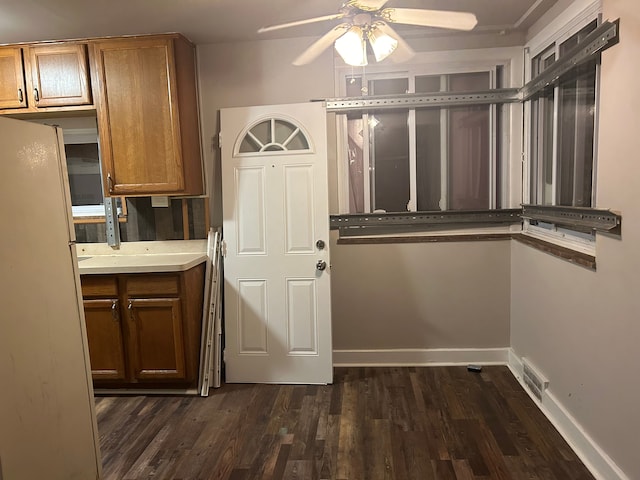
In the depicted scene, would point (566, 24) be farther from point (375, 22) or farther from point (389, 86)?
point (375, 22)

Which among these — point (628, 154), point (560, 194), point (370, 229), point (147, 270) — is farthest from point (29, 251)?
point (560, 194)

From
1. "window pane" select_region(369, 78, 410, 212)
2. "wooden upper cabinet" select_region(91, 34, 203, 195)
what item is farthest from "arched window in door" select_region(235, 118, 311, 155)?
"window pane" select_region(369, 78, 410, 212)

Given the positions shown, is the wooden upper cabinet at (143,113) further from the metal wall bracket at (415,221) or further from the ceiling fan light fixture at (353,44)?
the ceiling fan light fixture at (353,44)

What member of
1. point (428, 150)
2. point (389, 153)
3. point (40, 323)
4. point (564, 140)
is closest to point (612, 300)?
point (564, 140)

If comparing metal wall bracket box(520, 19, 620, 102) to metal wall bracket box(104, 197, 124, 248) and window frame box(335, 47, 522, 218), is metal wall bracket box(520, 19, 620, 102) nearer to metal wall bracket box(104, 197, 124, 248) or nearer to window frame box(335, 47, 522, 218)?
window frame box(335, 47, 522, 218)

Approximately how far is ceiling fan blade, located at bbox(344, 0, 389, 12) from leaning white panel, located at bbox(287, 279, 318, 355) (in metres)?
1.81

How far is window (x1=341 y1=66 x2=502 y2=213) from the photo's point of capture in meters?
3.15

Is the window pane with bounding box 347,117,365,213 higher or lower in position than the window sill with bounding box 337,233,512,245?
higher

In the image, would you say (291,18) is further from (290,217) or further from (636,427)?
(636,427)

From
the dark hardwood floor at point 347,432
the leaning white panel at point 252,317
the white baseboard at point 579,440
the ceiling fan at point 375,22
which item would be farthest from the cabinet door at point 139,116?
the white baseboard at point 579,440

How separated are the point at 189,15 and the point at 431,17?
1535mm

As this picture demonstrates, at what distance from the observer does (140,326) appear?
288 cm

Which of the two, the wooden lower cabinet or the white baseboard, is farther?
the wooden lower cabinet

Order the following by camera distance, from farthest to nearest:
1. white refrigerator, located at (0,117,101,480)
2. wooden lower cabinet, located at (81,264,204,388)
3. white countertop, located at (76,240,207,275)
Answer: white countertop, located at (76,240,207,275) → wooden lower cabinet, located at (81,264,204,388) → white refrigerator, located at (0,117,101,480)
